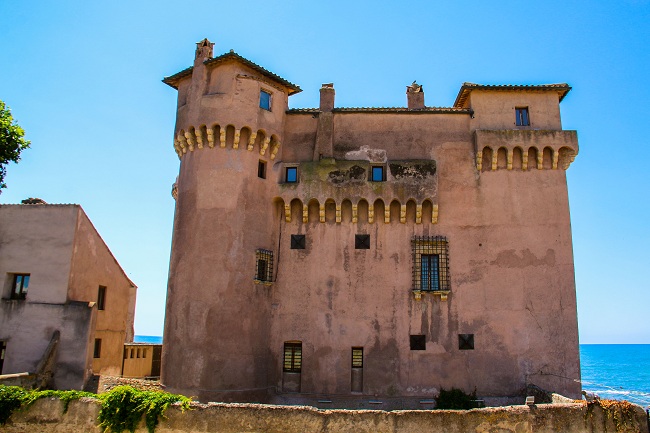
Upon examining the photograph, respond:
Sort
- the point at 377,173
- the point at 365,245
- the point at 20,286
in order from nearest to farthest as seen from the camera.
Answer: the point at 20,286
the point at 365,245
the point at 377,173

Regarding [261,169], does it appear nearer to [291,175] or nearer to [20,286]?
[291,175]

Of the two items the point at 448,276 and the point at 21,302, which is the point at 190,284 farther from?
the point at 448,276

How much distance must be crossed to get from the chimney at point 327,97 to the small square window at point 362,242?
20.8 feet

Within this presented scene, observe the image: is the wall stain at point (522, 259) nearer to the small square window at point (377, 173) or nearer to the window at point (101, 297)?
the small square window at point (377, 173)

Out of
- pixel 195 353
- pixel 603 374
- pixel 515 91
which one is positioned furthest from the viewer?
pixel 603 374

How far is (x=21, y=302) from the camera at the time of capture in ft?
72.2

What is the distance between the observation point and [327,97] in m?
25.3

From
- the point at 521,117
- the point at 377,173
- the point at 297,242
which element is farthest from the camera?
the point at 521,117

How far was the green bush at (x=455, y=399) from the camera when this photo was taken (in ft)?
70.1

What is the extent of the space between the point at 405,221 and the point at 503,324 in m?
6.15

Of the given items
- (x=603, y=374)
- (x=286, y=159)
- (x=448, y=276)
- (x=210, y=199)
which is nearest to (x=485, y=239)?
(x=448, y=276)

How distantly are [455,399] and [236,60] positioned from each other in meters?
17.3

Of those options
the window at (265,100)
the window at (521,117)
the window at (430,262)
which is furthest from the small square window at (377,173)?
the window at (521,117)

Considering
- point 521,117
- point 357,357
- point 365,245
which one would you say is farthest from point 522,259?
point 357,357
